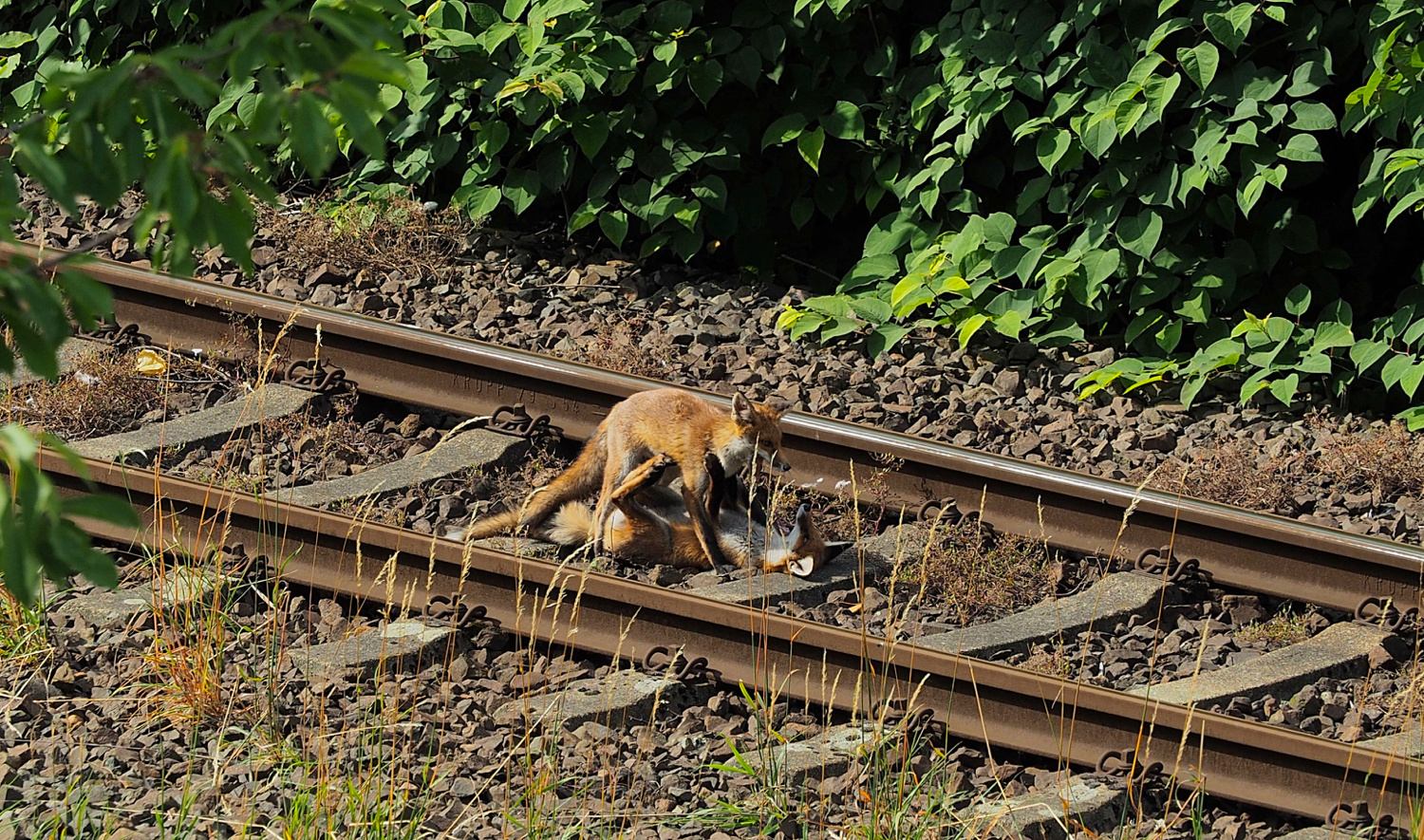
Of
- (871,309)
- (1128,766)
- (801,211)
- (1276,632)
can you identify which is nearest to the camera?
(1128,766)

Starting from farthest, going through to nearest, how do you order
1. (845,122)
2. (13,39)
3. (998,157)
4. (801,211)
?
(13,39) → (801,211) → (998,157) → (845,122)

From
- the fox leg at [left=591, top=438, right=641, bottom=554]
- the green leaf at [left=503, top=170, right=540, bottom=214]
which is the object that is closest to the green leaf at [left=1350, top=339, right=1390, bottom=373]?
the fox leg at [left=591, top=438, right=641, bottom=554]

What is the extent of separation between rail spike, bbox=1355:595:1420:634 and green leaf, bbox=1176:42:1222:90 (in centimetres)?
308

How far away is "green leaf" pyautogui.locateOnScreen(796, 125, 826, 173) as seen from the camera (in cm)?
843

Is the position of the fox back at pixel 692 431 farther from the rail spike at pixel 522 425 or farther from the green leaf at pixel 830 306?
the green leaf at pixel 830 306

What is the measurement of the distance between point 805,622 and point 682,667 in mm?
433

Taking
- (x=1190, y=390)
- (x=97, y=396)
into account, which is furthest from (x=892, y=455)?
(x=97, y=396)

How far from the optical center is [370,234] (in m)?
8.41

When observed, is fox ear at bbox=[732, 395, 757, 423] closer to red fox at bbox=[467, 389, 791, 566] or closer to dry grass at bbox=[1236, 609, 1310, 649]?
red fox at bbox=[467, 389, 791, 566]

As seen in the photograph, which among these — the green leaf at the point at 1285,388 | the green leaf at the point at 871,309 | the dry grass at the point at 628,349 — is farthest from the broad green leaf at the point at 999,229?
the dry grass at the point at 628,349

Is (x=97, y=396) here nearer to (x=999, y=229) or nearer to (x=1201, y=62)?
(x=999, y=229)

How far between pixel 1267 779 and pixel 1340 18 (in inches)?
190

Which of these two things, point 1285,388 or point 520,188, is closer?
point 1285,388

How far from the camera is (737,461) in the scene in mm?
5863
